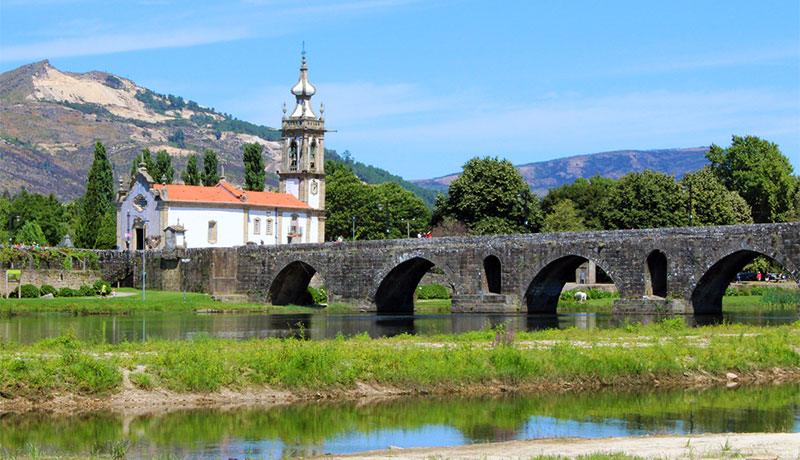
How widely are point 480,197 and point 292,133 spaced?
19754mm

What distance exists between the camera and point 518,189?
91.6 m

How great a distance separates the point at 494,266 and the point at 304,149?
3906cm

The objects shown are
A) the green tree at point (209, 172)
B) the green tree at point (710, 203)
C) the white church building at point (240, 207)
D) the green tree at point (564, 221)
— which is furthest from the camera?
the green tree at point (209, 172)

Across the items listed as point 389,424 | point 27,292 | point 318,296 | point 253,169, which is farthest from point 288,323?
point 253,169

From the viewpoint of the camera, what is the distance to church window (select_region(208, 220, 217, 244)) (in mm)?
88125

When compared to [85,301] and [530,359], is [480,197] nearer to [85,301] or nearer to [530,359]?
[85,301]

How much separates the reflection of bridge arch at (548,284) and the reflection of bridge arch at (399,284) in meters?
5.92

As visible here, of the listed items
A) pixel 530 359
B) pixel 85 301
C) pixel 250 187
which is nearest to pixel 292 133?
pixel 250 187

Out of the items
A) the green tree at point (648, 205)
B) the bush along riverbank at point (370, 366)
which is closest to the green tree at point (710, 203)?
the green tree at point (648, 205)

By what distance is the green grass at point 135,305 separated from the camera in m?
61.4

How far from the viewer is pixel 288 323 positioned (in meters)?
51.8

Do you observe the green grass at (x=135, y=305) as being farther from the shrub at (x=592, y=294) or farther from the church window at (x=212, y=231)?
the shrub at (x=592, y=294)

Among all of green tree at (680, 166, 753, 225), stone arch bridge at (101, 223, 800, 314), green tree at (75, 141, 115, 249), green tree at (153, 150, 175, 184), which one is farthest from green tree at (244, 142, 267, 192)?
green tree at (680, 166, 753, 225)

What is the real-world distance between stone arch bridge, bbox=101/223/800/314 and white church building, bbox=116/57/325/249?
6678 mm
